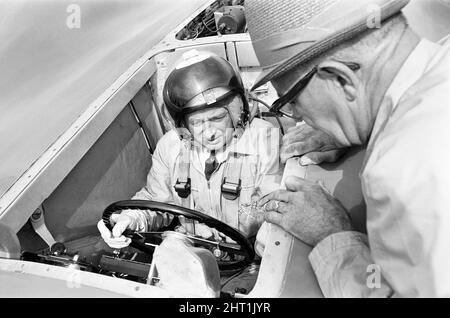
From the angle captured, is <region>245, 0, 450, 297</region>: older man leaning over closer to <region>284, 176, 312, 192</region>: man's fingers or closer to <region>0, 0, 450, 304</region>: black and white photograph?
<region>0, 0, 450, 304</region>: black and white photograph

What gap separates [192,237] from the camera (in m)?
1.41

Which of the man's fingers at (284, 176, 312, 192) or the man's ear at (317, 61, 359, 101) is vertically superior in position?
the man's ear at (317, 61, 359, 101)

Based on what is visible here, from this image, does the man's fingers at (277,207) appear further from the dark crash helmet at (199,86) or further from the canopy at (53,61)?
the canopy at (53,61)

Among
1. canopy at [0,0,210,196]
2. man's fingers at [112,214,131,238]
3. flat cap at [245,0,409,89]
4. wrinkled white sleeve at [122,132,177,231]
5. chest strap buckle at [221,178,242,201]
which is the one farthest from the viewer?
canopy at [0,0,210,196]

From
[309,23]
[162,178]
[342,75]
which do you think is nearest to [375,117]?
[342,75]

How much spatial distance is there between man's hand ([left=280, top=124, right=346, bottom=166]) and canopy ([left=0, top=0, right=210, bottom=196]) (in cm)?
102

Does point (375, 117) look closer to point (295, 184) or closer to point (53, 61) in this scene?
point (295, 184)

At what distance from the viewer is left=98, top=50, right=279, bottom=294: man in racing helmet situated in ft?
5.31

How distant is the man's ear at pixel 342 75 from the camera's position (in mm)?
897

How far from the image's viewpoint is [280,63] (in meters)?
0.95

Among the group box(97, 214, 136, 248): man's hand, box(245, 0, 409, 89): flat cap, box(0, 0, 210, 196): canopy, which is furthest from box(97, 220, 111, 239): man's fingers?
box(245, 0, 409, 89): flat cap

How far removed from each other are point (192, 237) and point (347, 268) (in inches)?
24.7

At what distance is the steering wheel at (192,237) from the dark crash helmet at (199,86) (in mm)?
467
